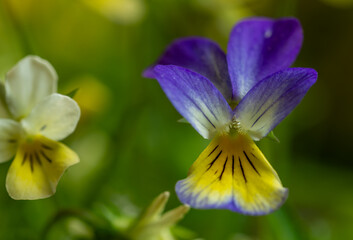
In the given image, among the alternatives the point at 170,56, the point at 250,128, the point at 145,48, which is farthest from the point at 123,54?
the point at 250,128

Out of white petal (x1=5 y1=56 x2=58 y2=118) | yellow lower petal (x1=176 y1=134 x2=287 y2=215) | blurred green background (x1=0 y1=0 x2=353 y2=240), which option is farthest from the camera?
blurred green background (x1=0 y1=0 x2=353 y2=240)

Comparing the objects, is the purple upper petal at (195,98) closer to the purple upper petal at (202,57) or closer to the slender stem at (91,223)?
the purple upper petal at (202,57)

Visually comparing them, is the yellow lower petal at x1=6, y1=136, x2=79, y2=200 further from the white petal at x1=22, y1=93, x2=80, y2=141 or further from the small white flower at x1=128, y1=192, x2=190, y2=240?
the small white flower at x1=128, y1=192, x2=190, y2=240

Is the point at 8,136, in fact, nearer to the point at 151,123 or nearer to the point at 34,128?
the point at 34,128

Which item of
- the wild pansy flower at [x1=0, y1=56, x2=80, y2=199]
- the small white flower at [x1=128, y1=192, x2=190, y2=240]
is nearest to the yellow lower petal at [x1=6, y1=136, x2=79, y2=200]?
the wild pansy flower at [x1=0, y1=56, x2=80, y2=199]

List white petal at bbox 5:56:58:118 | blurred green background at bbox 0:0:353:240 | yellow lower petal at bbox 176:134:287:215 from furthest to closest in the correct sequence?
blurred green background at bbox 0:0:353:240 < white petal at bbox 5:56:58:118 < yellow lower petal at bbox 176:134:287:215
